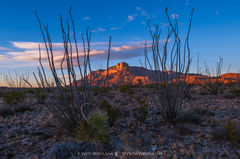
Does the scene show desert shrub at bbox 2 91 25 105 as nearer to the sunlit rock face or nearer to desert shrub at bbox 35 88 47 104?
desert shrub at bbox 35 88 47 104

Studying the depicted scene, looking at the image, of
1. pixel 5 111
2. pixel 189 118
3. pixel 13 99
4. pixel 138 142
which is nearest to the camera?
pixel 138 142

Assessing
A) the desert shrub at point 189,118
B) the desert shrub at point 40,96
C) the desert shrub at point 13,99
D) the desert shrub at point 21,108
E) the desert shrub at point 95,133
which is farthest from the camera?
the desert shrub at point 13,99

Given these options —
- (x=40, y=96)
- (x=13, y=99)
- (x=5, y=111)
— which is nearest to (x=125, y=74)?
(x=40, y=96)

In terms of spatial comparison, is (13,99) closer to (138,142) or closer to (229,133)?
(138,142)

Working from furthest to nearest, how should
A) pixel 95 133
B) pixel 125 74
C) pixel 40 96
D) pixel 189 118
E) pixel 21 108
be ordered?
1. pixel 125 74
2. pixel 21 108
3. pixel 40 96
4. pixel 189 118
5. pixel 95 133

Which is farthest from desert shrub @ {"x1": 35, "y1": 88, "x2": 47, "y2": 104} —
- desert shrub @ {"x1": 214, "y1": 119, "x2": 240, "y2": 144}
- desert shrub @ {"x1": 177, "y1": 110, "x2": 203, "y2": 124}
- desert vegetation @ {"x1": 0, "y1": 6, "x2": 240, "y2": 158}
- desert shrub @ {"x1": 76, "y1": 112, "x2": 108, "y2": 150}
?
desert shrub @ {"x1": 214, "y1": 119, "x2": 240, "y2": 144}

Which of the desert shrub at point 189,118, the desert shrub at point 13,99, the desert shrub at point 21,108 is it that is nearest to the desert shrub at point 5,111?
the desert shrub at point 21,108

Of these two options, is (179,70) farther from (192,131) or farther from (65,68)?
(65,68)

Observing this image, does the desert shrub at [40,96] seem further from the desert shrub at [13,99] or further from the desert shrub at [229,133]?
the desert shrub at [229,133]

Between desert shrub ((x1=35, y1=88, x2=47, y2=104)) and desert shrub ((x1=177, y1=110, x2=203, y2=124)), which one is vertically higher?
desert shrub ((x1=35, y1=88, x2=47, y2=104))

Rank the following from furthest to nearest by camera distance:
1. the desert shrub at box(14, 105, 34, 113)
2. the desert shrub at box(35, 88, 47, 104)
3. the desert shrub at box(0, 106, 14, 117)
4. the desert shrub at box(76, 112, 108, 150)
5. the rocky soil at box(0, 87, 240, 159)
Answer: the desert shrub at box(14, 105, 34, 113) < the desert shrub at box(0, 106, 14, 117) < the desert shrub at box(35, 88, 47, 104) < the desert shrub at box(76, 112, 108, 150) < the rocky soil at box(0, 87, 240, 159)

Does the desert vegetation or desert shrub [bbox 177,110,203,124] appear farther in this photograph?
desert shrub [bbox 177,110,203,124]

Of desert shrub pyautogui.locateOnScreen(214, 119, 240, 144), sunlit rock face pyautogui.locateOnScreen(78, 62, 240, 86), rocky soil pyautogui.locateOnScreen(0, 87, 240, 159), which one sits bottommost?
rocky soil pyautogui.locateOnScreen(0, 87, 240, 159)

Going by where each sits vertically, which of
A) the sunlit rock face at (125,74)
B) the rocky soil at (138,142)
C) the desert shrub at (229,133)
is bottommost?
the rocky soil at (138,142)
